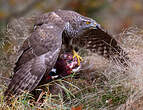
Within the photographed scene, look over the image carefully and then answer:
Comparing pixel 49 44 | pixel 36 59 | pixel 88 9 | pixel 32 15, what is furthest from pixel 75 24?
pixel 88 9

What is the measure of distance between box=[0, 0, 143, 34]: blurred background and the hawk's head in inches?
26.6

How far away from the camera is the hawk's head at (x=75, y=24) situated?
213 inches

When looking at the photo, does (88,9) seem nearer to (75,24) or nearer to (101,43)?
(101,43)

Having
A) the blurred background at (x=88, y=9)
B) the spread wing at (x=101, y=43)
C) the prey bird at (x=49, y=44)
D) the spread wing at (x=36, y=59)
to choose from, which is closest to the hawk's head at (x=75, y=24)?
the prey bird at (x=49, y=44)

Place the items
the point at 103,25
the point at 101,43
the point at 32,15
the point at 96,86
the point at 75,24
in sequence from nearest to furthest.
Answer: the point at 96,86, the point at 75,24, the point at 101,43, the point at 32,15, the point at 103,25

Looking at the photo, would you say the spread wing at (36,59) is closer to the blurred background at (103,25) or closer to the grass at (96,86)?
the grass at (96,86)

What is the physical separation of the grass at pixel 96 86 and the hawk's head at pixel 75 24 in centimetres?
52

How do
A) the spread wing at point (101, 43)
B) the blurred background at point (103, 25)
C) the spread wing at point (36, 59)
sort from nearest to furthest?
the spread wing at point (36, 59) → the blurred background at point (103, 25) → the spread wing at point (101, 43)

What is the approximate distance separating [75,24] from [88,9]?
3403mm

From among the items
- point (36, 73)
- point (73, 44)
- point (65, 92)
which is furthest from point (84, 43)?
point (36, 73)

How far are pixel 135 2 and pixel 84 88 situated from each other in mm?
5613

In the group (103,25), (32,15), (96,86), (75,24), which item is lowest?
(96,86)

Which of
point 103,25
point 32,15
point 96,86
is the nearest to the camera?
point 96,86

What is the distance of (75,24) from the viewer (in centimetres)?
545
